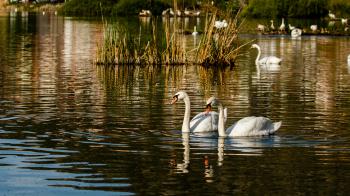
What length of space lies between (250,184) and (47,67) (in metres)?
28.5

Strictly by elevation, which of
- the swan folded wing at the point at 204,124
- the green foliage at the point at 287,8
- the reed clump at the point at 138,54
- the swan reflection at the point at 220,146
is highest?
the green foliage at the point at 287,8

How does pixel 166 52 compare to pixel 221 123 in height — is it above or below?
above

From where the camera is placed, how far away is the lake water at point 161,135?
1588 centimetres

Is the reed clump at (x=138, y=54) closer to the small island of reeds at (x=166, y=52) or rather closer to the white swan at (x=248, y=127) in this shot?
the small island of reeds at (x=166, y=52)

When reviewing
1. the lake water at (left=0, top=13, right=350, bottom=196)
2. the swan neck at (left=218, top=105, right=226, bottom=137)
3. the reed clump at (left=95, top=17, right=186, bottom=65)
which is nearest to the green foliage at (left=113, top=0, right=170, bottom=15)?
the reed clump at (left=95, top=17, right=186, bottom=65)

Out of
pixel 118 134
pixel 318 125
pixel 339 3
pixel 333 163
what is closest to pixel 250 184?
pixel 333 163

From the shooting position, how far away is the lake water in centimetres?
1588

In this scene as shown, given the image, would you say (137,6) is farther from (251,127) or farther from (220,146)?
(220,146)

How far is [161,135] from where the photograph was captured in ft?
70.0

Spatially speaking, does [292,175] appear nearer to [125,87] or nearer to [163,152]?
[163,152]

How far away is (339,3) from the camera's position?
373 ft

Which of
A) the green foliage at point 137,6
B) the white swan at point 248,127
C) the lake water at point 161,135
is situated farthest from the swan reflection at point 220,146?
the green foliage at point 137,6

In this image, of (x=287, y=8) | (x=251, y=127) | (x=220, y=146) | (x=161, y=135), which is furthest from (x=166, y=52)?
(x=287, y=8)

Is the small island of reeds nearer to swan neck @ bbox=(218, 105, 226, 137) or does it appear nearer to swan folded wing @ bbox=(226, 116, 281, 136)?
swan folded wing @ bbox=(226, 116, 281, 136)
